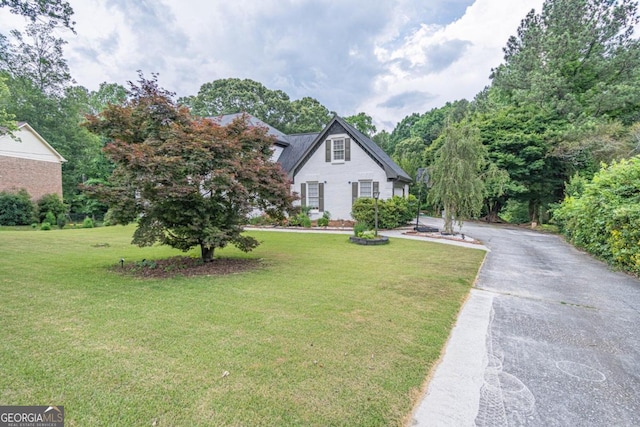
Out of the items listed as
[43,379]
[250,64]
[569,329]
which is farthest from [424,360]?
[250,64]

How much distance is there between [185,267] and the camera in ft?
22.1

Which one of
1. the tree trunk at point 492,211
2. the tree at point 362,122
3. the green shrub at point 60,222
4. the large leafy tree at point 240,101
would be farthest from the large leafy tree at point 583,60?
the green shrub at point 60,222

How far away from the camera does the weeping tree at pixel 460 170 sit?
11766mm

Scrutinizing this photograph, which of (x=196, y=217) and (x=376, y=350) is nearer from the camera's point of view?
(x=376, y=350)

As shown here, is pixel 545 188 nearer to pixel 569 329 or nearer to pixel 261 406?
pixel 569 329

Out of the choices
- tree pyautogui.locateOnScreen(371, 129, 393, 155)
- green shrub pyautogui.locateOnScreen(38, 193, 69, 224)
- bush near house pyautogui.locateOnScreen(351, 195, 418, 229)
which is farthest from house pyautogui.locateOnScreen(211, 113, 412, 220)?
tree pyautogui.locateOnScreen(371, 129, 393, 155)

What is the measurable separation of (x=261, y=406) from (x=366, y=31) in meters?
16.5

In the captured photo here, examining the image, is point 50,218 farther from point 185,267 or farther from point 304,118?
point 304,118

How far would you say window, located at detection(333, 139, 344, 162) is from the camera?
1747cm

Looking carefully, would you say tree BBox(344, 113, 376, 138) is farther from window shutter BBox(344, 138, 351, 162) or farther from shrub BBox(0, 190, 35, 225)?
shrub BBox(0, 190, 35, 225)

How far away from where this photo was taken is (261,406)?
223 cm

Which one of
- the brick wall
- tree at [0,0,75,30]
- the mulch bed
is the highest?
tree at [0,0,75,30]

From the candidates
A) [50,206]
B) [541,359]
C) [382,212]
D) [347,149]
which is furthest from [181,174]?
[50,206]

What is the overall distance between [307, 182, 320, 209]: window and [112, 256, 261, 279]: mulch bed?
10.8m
